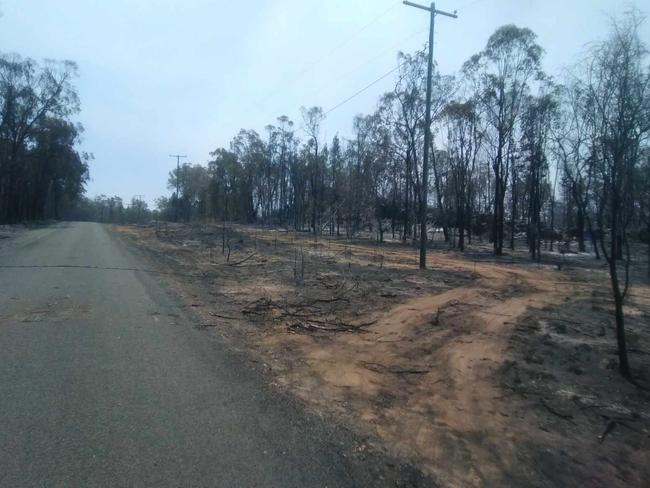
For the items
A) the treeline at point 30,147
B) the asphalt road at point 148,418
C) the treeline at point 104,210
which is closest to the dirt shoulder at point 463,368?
the asphalt road at point 148,418

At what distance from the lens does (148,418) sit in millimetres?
4434

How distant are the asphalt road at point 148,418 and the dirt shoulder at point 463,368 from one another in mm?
528

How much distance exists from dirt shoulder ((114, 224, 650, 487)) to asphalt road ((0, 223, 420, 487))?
528mm

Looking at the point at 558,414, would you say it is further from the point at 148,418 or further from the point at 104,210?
the point at 104,210

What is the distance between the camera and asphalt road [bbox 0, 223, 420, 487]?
3.58 m

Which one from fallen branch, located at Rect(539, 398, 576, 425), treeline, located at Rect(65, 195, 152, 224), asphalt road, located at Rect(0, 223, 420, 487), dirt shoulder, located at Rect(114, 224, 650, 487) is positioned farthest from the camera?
treeline, located at Rect(65, 195, 152, 224)

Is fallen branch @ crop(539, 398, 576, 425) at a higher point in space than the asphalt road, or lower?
lower

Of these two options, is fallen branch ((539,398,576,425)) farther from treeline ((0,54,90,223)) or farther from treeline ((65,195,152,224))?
treeline ((65,195,152,224))

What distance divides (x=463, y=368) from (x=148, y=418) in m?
4.19

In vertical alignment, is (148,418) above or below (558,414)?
above

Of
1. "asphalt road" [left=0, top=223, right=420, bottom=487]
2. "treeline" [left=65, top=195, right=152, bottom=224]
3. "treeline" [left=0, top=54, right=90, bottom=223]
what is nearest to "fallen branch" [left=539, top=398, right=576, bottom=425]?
"asphalt road" [left=0, top=223, right=420, bottom=487]

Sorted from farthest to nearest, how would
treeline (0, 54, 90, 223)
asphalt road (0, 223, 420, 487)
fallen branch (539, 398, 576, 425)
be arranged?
1. treeline (0, 54, 90, 223)
2. fallen branch (539, 398, 576, 425)
3. asphalt road (0, 223, 420, 487)

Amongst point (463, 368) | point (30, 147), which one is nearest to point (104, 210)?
point (30, 147)

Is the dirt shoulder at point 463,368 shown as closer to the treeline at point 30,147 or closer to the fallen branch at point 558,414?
the fallen branch at point 558,414
